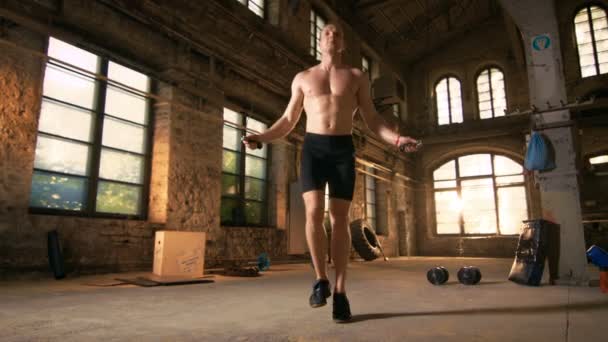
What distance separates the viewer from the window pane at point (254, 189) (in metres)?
7.52

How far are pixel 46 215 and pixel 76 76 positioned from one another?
5.80ft

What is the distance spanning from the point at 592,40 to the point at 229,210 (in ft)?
39.7

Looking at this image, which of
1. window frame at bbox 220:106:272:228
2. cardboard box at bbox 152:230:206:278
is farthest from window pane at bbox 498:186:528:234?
cardboard box at bbox 152:230:206:278

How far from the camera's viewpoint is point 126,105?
563 cm

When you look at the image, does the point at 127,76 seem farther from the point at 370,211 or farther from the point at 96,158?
the point at 370,211

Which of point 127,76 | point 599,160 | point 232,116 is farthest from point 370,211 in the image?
point 127,76

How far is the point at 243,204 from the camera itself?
7332mm

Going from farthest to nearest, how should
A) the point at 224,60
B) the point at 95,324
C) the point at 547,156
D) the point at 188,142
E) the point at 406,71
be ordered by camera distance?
the point at 406,71
the point at 224,60
the point at 188,142
the point at 547,156
the point at 95,324

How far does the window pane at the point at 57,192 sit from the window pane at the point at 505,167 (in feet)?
41.1

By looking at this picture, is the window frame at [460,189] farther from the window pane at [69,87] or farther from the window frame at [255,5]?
the window pane at [69,87]

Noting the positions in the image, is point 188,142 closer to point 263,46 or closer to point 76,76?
point 76,76

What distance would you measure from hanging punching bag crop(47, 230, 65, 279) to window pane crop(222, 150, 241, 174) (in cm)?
309

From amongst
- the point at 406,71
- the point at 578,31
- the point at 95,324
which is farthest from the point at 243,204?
the point at 578,31

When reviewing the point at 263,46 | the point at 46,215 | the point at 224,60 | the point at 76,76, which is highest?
the point at 263,46
